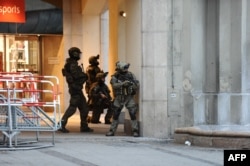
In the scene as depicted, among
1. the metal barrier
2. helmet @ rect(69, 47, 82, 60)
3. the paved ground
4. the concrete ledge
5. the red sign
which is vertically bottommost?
the paved ground

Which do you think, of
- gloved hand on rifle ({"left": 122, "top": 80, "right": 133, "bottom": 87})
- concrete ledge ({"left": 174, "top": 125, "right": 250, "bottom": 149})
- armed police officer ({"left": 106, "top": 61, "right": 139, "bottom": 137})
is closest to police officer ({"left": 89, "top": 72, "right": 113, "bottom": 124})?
armed police officer ({"left": 106, "top": 61, "right": 139, "bottom": 137})

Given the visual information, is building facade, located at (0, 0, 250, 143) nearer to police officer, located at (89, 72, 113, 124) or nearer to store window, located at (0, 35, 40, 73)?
police officer, located at (89, 72, 113, 124)

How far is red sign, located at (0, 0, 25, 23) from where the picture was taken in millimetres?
19344

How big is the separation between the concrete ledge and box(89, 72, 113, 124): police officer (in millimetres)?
4219

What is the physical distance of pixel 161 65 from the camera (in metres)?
13.4

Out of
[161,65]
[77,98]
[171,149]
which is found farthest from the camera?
[77,98]

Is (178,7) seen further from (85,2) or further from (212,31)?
(85,2)

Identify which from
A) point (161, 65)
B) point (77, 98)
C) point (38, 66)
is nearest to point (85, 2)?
point (38, 66)

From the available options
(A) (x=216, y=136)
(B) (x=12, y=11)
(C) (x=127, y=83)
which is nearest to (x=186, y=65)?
(C) (x=127, y=83)

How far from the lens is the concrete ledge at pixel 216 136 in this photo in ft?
39.2

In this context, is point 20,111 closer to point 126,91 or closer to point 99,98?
point 126,91

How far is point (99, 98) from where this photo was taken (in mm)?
16859

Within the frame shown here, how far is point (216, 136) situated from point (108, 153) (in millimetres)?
2332

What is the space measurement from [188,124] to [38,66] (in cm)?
943
